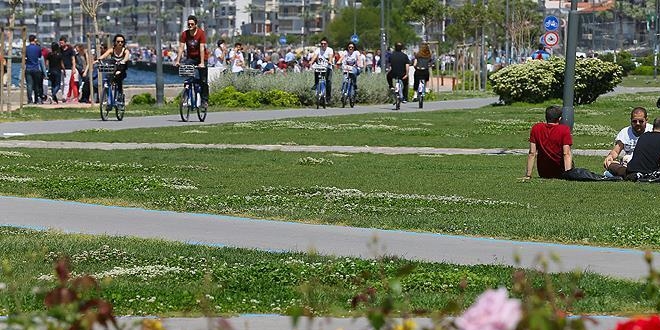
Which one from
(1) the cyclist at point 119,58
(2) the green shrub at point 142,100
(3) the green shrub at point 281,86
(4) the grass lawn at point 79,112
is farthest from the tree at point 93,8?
(1) the cyclist at point 119,58

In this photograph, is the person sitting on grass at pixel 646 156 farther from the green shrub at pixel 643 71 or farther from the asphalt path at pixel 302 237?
the green shrub at pixel 643 71

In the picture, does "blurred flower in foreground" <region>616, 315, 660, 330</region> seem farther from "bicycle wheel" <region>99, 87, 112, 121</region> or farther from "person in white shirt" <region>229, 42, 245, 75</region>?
"person in white shirt" <region>229, 42, 245, 75</region>

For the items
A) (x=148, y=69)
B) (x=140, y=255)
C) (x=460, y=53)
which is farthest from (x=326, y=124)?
(x=148, y=69)

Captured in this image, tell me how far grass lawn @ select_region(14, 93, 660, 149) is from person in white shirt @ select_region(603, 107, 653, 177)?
608cm

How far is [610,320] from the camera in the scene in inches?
311

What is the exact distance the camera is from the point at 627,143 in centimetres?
1762

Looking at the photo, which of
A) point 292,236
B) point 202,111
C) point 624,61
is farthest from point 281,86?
point 624,61

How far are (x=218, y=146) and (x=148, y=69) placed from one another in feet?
512

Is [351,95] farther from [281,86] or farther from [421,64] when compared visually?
[421,64]

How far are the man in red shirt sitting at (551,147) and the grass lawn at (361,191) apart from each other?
309 millimetres

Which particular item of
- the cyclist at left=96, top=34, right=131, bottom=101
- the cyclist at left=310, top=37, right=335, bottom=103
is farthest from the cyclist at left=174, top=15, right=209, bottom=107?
the cyclist at left=310, top=37, right=335, bottom=103

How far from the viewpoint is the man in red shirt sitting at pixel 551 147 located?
1692cm

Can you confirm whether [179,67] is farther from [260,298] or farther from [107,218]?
[260,298]

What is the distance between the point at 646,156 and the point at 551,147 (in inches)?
43.2
